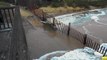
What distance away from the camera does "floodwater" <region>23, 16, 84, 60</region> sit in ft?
44.4

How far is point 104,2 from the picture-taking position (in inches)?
1315

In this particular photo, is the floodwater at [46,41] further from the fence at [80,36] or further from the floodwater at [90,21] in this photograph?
the floodwater at [90,21]

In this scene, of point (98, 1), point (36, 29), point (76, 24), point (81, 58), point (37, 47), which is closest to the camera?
point (81, 58)

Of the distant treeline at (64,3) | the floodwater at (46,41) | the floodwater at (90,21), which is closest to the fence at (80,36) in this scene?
the floodwater at (46,41)

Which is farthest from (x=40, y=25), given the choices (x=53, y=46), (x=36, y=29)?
(x=53, y=46)

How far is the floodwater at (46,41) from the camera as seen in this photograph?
1354 centimetres

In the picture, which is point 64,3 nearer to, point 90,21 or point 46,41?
point 90,21

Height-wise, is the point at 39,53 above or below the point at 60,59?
below

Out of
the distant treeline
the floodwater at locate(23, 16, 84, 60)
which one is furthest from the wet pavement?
the distant treeline

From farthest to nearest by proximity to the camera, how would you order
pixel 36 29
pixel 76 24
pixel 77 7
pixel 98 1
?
pixel 98 1 < pixel 77 7 < pixel 76 24 < pixel 36 29

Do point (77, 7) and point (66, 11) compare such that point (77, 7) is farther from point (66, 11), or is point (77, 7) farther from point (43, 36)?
point (43, 36)

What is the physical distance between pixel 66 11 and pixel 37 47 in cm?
1438

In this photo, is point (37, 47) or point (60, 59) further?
point (37, 47)

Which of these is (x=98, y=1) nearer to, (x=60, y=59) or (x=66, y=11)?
(x=66, y=11)
